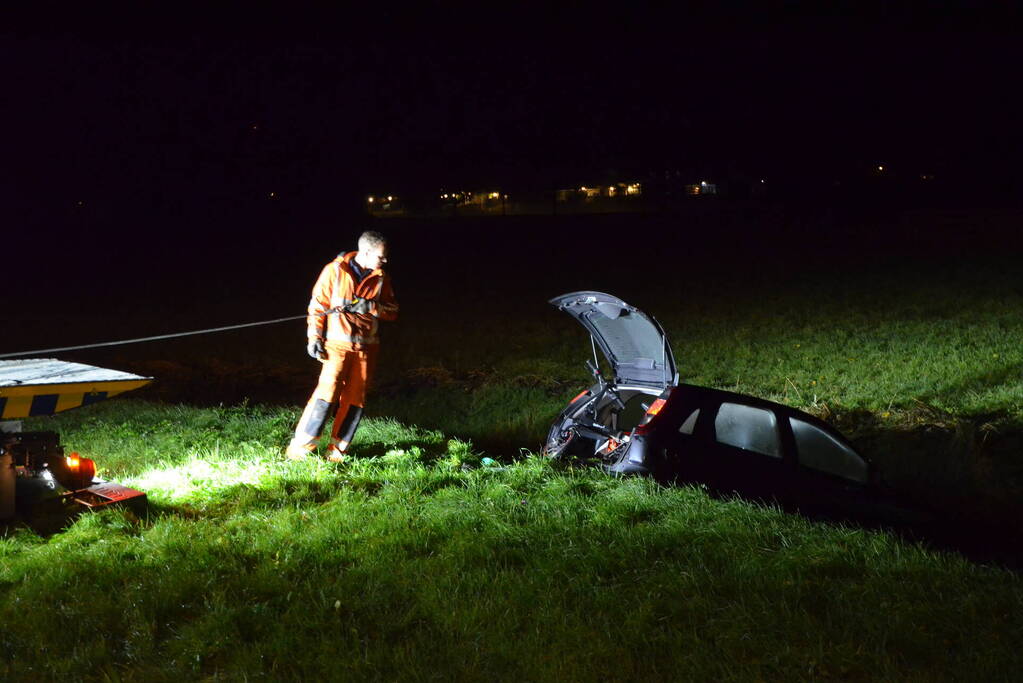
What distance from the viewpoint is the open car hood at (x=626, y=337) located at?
712 centimetres

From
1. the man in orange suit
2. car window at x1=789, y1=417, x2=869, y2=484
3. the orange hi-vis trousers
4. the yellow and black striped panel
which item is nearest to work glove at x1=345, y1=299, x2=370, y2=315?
the man in orange suit

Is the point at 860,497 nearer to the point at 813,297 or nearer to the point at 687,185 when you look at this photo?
the point at 813,297

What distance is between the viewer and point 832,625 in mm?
3932

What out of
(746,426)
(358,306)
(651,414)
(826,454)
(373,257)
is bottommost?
(826,454)

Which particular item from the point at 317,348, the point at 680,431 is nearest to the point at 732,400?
the point at 680,431

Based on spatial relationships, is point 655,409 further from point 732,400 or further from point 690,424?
point 732,400

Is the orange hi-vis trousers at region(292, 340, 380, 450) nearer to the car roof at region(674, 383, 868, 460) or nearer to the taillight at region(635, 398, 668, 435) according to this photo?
the taillight at region(635, 398, 668, 435)

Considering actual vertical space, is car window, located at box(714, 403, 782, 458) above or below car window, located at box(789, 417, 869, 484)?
above

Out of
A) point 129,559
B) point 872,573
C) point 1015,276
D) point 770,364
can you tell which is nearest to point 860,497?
point 872,573

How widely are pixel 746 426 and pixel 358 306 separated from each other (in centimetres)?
319

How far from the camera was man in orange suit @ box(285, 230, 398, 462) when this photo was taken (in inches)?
273

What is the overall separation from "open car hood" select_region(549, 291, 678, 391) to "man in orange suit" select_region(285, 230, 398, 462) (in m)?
1.55

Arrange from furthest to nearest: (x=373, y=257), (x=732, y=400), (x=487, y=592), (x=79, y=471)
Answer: (x=373, y=257)
(x=732, y=400)
(x=79, y=471)
(x=487, y=592)

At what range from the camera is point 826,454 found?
6887 millimetres
